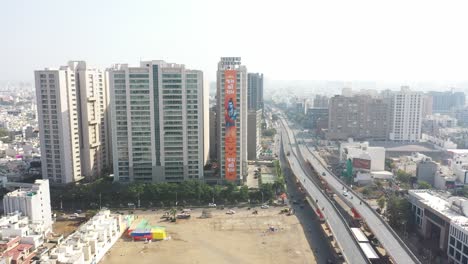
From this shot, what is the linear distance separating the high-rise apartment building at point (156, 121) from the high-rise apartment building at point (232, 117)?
107 inches

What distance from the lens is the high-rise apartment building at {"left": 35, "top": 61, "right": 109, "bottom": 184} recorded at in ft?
150

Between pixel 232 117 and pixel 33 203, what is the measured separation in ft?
75.0

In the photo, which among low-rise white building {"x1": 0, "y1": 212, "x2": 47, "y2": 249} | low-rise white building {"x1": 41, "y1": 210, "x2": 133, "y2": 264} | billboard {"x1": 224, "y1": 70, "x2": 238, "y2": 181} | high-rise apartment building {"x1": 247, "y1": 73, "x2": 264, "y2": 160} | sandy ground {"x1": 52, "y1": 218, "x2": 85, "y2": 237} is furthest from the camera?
high-rise apartment building {"x1": 247, "y1": 73, "x2": 264, "y2": 160}

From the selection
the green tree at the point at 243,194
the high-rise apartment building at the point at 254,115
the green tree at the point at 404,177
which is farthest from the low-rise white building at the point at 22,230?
the green tree at the point at 404,177

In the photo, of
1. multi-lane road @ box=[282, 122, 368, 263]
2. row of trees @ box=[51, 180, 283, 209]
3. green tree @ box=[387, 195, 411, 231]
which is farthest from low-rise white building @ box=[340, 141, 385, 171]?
row of trees @ box=[51, 180, 283, 209]

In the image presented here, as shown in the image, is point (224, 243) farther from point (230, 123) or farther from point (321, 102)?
point (321, 102)

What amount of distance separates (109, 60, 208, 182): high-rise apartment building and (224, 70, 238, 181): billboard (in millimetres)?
2975

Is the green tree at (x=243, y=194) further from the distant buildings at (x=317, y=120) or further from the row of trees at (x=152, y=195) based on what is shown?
the distant buildings at (x=317, y=120)

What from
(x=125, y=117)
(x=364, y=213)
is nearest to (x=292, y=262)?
(x=364, y=213)

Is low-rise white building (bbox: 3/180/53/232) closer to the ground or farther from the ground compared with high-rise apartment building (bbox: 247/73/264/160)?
closer to the ground

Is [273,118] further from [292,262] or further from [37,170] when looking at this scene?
[292,262]

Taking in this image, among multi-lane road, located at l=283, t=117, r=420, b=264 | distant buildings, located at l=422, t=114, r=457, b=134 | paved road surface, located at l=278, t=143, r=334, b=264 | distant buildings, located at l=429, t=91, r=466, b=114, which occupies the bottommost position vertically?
paved road surface, located at l=278, t=143, r=334, b=264

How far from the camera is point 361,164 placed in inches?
2173

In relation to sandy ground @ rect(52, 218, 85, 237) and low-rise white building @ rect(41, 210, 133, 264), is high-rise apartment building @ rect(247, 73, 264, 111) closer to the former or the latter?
sandy ground @ rect(52, 218, 85, 237)
